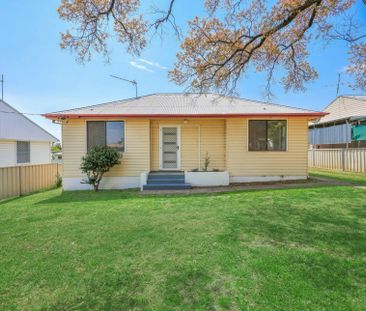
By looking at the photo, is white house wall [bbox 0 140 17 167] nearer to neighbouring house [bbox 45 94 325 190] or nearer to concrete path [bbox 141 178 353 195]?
neighbouring house [bbox 45 94 325 190]

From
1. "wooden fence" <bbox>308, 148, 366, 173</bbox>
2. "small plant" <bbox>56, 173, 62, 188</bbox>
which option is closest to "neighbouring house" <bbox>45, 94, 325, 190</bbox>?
"small plant" <bbox>56, 173, 62, 188</bbox>

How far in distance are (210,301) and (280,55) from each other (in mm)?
8576

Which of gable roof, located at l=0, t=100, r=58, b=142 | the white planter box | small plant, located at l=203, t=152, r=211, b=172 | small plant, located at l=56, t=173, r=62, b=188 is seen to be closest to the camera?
the white planter box

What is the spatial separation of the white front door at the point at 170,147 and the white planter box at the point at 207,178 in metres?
1.20

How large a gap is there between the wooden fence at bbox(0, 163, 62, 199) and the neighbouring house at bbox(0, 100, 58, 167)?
4657 mm

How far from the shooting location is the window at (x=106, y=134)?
374 inches

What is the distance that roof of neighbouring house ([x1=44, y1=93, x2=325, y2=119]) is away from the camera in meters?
9.12

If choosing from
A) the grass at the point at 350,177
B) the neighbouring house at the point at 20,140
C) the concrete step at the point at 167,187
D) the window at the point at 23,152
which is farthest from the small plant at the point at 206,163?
the window at the point at 23,152

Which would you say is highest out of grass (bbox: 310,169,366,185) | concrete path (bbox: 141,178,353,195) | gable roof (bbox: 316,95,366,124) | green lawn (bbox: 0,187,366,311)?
gable roof (bbox: 316,95,366,124)

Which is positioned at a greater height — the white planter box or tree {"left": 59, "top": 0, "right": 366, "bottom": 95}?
tree {"left": 59, "top": 0, "right": 366, "bottom": 95}

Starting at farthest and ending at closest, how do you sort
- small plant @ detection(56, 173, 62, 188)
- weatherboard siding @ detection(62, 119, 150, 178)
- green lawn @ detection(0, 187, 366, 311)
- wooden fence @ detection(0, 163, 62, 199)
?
small plant @ detection(56, 173, 62, 188)
weatherboard siding @ detection(62, 119, 150, 178)
wooden fence @ detection(0, 163, 62, 199)
green lawn @ detection(0, 187, 366, 311)

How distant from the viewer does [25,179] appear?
32.0 ft

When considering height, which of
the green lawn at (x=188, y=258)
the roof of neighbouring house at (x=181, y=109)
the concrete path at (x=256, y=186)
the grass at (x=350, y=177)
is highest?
the roof of neighbouring house at (x=181, y=109)

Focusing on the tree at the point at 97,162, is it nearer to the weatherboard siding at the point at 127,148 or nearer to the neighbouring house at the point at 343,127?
the weatherboard siding at the point at 127,148
